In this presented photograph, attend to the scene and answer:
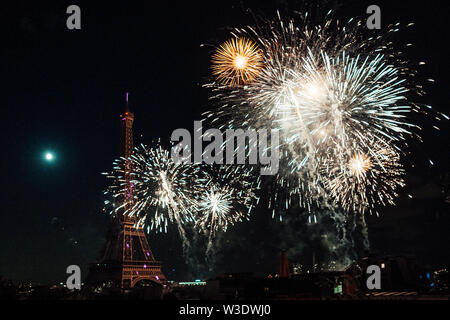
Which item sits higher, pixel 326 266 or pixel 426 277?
pixel 426 277
